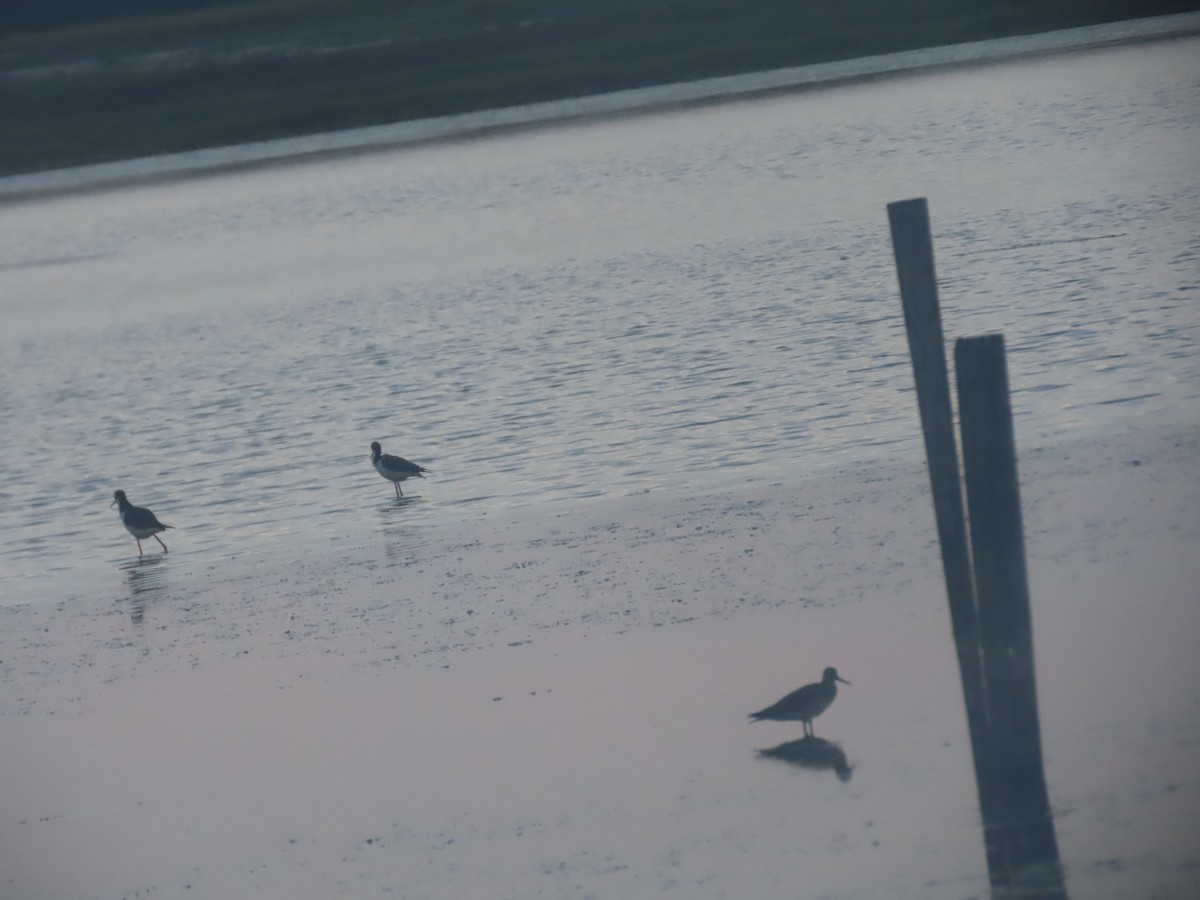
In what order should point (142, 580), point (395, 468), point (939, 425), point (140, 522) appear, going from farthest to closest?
point (395, 468), point (140, 522), point (142, 580), point (939, 425)

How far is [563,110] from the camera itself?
48.1 meters

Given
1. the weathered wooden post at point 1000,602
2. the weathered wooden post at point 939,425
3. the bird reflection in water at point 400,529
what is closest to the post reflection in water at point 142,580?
the bird reflection in water at point 400,529

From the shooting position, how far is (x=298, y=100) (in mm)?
51906

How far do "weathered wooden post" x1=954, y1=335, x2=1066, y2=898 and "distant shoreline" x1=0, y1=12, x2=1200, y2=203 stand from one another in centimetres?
3875

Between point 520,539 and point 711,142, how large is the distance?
2835 centimetres

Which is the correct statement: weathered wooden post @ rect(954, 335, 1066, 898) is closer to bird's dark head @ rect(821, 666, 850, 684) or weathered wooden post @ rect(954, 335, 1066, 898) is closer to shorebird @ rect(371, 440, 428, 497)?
Answer: bird's dark head @ rect(821, 666, 850, 684)

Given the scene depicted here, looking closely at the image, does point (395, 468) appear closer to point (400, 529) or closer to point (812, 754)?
point (400, 529)

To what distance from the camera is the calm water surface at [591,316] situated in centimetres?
1310

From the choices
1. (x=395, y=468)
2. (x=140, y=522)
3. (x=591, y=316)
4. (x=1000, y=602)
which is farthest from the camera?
(x=591, y=316)

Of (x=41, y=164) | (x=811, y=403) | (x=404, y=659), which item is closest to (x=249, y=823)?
(x=404, y=659)

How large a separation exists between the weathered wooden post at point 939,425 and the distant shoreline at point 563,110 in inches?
1509

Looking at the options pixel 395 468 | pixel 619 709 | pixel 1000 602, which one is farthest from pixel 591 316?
pixel 1000 602

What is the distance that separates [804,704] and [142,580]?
5937 millimetres

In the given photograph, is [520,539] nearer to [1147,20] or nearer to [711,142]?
[711,142]
